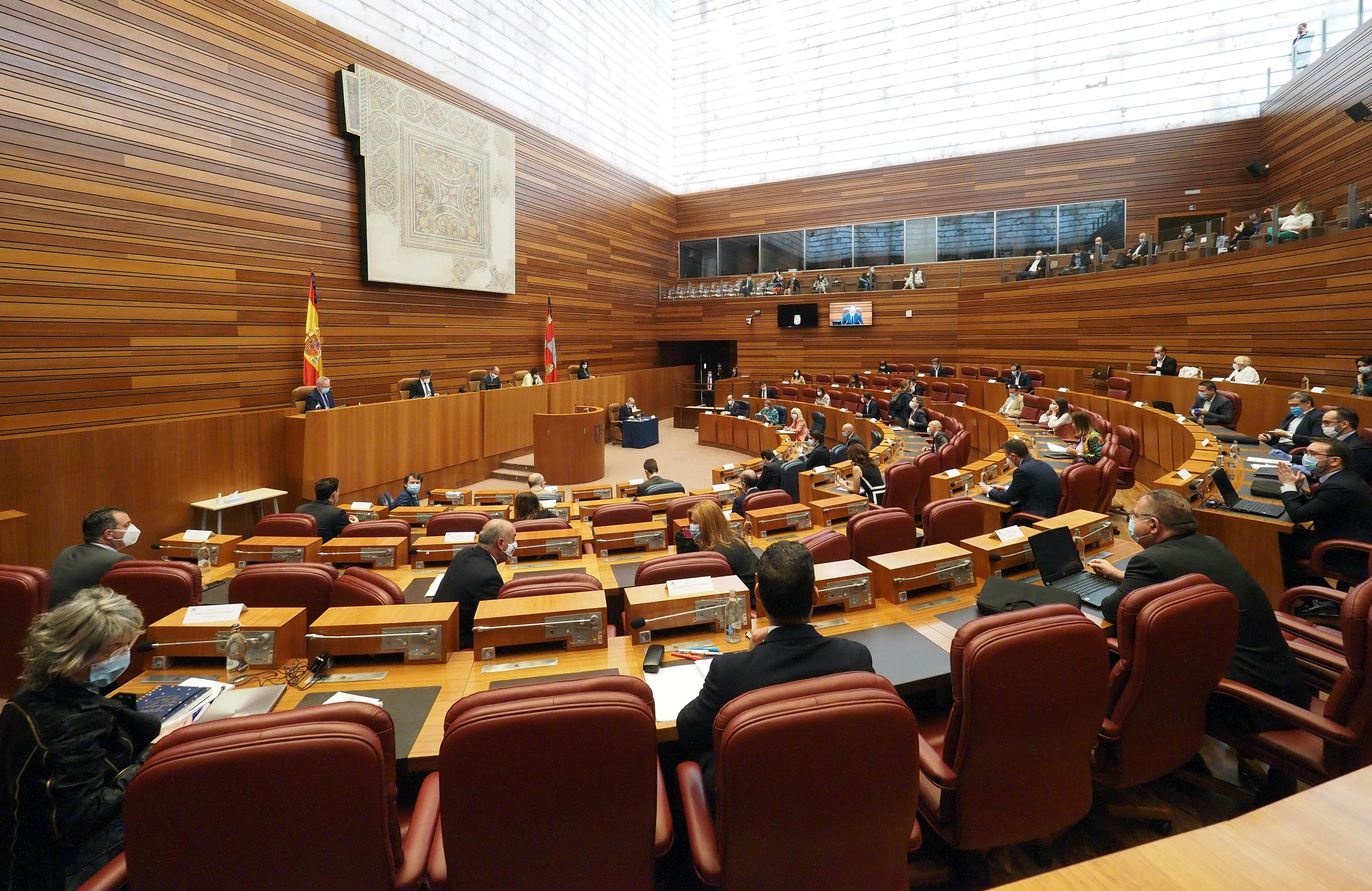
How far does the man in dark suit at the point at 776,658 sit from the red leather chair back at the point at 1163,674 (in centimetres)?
83

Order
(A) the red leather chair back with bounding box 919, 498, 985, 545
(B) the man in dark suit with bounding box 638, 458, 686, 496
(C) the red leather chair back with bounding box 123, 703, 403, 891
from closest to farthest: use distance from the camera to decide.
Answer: (C) the red leather chair back with bounding box 123, 703, 403, 891
(A) the red leather chair back with bounding box 919, 498, 985, 545
(B) the man in dark suit with bounding box 638, 458, 686, 496

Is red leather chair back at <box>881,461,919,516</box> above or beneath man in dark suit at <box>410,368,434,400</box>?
beneath

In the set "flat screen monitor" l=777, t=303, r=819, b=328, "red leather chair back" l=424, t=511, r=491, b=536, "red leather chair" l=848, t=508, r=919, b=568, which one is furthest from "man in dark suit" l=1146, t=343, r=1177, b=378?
"red leather chair back" l=424, t=511, r=491, b=536

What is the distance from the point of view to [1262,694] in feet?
6.75

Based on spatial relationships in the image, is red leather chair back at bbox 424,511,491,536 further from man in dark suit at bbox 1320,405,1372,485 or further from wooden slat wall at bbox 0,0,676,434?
man in dark suit at bbox 1320,405,1372,485

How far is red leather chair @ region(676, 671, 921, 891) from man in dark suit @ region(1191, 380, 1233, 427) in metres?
8.05

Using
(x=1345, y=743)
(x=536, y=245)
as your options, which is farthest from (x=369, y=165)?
(x=1345, y=743)

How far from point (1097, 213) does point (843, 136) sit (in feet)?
22.0

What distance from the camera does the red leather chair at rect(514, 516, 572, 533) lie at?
173 inches

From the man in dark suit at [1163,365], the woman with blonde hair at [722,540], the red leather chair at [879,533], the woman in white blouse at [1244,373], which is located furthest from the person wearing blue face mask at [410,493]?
the man in dark suit at [1163,365]

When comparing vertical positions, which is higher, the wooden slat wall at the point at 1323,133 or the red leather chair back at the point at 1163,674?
the wooden slat wall at the point at 1323,133

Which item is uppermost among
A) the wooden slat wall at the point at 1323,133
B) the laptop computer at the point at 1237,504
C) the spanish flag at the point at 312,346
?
the wooden slat wall at the point at 1323,133

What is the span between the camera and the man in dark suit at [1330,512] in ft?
11.6

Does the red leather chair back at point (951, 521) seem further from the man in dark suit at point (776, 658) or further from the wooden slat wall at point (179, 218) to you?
the wooden slat wall at point (179, 218)
